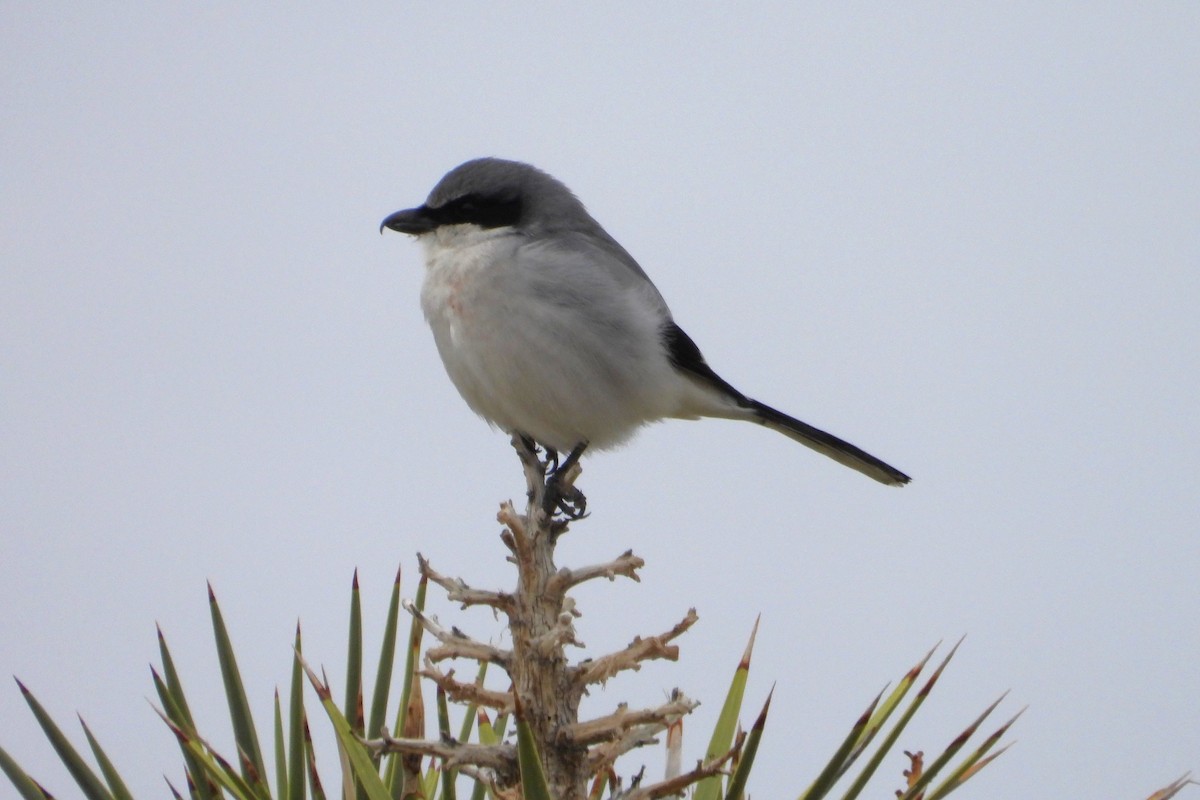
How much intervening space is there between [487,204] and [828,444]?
1680 mm

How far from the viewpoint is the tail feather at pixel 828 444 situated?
4.78m

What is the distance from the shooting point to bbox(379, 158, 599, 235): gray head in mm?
4363

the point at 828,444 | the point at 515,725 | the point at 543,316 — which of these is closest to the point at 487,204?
the point at 543,316

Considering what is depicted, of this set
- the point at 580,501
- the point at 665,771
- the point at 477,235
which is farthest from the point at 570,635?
the point at 477,235

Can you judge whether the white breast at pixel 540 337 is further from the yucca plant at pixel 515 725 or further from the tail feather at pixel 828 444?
the yucca plant at pixel 515 725

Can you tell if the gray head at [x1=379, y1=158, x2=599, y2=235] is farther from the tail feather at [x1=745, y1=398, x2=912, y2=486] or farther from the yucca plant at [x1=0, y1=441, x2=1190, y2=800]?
the yucca plant at [x1=0, y1=441, x2=1190, y2=800]

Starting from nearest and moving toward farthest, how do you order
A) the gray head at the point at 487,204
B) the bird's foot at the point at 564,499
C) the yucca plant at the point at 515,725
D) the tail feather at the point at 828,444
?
the yucca plant at the point at 515,725 → the bird's foot at the point at 564,499 → the gray head at the point at 487,204 → the tail feather at the point at 828,444

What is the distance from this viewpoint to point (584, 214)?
4.71 meters

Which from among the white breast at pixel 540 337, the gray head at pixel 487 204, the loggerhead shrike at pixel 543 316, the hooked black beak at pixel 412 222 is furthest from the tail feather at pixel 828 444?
the hooked black beak at pixel 412 222

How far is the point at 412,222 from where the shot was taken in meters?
4.40

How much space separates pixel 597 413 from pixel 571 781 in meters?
2.30

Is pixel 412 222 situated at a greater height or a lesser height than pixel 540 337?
greater

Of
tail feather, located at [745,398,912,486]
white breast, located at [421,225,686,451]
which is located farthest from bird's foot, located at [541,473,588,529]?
tail feather, located at [745,398,912,486]

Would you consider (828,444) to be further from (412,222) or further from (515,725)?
(515,725)
